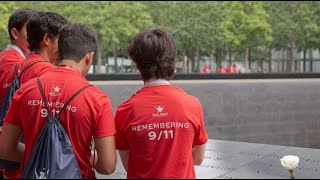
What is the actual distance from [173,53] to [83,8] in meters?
25.8

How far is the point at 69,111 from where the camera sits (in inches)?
89.1

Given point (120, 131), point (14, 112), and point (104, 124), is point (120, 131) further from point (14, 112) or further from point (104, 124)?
point (14, 112)

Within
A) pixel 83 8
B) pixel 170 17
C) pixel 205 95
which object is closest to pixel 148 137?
pixel 205 95

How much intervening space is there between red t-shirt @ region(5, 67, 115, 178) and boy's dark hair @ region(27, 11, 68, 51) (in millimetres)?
507

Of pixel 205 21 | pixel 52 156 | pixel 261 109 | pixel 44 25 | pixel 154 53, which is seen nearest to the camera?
pixel 52 156

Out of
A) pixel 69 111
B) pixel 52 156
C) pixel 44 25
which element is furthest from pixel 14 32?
pixel 52 156

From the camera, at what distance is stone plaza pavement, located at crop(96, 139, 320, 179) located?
4738 mm

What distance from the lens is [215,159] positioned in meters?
5.67

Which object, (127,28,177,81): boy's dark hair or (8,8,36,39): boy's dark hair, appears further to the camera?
(8,8,36,39): boy's dark hair

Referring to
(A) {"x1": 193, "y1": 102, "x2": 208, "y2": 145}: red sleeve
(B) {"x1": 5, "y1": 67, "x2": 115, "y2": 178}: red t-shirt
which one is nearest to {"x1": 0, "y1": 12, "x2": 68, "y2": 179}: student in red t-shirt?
(B) {"x1": 5, "y1": 67, "x2": 115, "y2": 178}: red t-shirt

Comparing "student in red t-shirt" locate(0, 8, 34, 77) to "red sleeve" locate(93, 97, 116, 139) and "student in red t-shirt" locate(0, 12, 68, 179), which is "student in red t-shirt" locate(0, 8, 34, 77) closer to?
"student in red t-shirt" locate(0, 12, 68, 179)

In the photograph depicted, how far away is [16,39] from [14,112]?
3.73ft

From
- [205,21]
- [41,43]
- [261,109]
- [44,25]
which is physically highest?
[44,25]

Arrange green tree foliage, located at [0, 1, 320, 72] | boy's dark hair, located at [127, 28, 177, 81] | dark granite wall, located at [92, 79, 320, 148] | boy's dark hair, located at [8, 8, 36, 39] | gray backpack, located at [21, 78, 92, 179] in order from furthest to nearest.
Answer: green tree foliage, located at [0, 1, 320, 72], dark granite wall, located at [92, 79, 320, 148], boy's dark hair, located at [8, 8, 36, 39], boy's dark hair, located at [127, 28, 177, 81], gray backpack, located at [21, 78, 92, 179]
